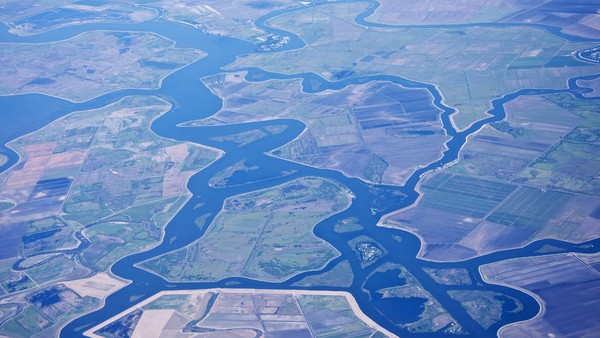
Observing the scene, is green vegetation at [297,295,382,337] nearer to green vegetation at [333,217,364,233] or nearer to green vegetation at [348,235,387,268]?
green vegetation at [348,235,387,268]

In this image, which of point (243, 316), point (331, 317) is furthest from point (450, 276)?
point (243, 316)

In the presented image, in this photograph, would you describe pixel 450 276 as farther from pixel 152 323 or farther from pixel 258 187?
pixel 152 323

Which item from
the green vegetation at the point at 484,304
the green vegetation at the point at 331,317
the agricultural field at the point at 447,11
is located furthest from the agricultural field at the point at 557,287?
the agricultural field at the point at 447,11

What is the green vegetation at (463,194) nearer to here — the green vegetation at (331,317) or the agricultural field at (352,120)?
the agricultural field at (352,120)

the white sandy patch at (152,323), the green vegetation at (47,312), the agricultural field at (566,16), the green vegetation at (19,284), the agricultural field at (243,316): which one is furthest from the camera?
the agricultural field at (566,16)

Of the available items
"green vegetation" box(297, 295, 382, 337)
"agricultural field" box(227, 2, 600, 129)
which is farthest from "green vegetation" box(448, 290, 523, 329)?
"agricultural field" box(227, 2, 600, 129)

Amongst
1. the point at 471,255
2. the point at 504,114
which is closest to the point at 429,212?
the point at 471,255

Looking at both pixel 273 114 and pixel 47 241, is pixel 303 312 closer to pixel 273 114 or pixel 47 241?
pixel 47 241
